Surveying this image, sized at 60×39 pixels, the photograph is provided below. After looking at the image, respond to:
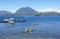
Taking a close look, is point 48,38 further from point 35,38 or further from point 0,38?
point 0,38

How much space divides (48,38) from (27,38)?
11.1 ft

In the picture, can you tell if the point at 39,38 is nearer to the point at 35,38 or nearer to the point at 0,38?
the point at 35,38

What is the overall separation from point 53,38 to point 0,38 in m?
8.56

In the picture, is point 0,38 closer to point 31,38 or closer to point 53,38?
point 31,38

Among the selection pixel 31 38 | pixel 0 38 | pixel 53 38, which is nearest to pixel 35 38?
pixel 31 38

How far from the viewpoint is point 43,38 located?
30281mm

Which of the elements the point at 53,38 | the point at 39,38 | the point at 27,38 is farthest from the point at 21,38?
the point at 53,38

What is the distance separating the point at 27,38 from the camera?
30484mm

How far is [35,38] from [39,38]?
0.66 metres

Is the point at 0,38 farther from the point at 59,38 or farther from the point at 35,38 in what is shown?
the point at 59,38

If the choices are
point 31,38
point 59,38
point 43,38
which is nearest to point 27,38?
point 31,38

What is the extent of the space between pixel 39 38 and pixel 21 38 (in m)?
2.90

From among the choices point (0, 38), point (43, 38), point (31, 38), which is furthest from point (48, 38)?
point (0, 38)

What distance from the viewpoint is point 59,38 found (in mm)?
29859
